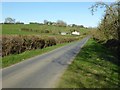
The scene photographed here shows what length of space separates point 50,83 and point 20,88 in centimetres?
170

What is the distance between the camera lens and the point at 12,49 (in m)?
24.6

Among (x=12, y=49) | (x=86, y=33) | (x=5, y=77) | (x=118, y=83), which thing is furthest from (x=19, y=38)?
(x=86, y=33)

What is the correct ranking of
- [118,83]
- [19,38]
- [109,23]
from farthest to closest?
[109,23] → [19,38] → [118,83]

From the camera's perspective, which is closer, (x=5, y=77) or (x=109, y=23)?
(x=5, y=77)

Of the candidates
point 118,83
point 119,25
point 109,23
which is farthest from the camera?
point 109,23

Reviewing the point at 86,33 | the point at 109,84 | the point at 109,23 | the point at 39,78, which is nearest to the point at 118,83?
the point at 109,84

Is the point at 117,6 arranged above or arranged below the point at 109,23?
above

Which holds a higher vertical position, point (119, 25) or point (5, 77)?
point (119, 25)

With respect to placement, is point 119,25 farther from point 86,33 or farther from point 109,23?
point 86,33

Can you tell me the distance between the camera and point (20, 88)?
9.33m

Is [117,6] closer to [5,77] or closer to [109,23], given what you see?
[109,23]

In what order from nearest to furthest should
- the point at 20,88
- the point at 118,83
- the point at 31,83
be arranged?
1. the point at 20,88
2. the point at 31,83
3. the point at 118,83

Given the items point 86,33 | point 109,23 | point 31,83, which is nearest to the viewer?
point 31,83

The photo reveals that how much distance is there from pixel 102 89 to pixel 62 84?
67.8 inches
